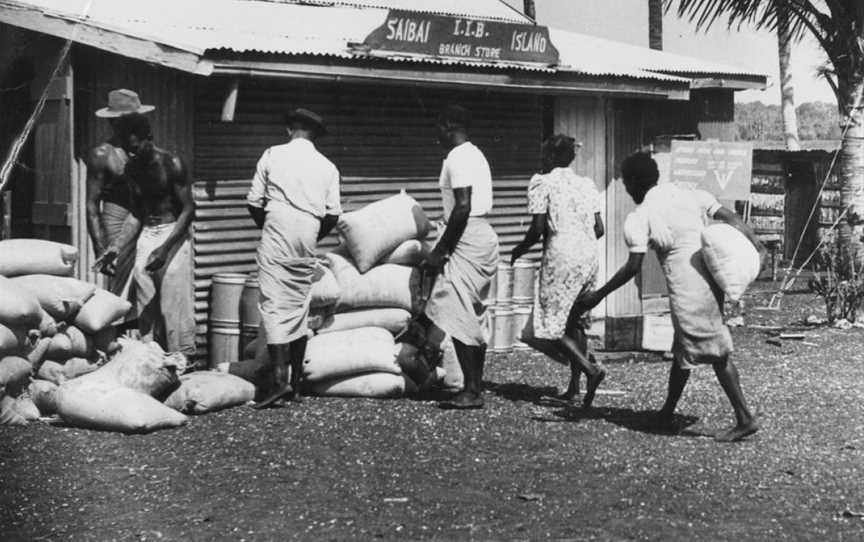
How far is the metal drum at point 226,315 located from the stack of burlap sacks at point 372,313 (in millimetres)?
262

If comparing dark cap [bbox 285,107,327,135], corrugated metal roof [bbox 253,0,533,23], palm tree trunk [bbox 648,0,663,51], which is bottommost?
dark cap [bbox 285,107,327,135]

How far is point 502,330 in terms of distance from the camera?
1174cm

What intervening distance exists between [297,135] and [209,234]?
157 cm

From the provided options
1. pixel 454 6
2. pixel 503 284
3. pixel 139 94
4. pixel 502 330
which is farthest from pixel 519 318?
pixel 454 6

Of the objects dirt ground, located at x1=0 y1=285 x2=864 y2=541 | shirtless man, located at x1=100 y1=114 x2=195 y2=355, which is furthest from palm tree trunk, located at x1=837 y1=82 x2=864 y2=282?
shirtless man, located at x1=100 y1=114 x2=195 y2=355

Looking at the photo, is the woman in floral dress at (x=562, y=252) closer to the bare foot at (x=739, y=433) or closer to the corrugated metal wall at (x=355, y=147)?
the bare foot at (x=739, y=433)

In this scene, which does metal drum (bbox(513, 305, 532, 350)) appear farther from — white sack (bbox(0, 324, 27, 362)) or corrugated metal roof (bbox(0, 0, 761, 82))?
white sack (bbox(0, 324, 27, 362))

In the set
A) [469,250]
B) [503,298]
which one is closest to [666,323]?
[503,298]

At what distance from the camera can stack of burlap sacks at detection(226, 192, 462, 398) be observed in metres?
9.20

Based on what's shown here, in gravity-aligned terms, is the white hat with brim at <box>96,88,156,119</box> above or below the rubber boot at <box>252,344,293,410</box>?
above

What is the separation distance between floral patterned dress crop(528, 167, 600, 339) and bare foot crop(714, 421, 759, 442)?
1439mm

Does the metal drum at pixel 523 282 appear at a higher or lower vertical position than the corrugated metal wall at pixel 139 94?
lower

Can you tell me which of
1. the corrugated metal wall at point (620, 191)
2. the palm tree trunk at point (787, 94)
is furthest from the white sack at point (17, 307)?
the palm tree trunk at point (787, 94)

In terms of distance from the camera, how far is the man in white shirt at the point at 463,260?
875cm
